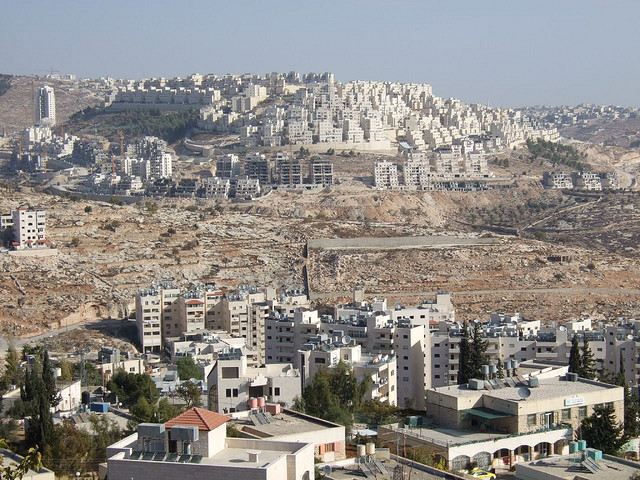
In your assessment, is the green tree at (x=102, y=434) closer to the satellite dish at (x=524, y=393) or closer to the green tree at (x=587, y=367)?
the satellite dish at (x=524, y=393)

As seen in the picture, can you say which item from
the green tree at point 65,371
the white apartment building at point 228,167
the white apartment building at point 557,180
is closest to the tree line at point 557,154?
the white apartment building at point 557,180

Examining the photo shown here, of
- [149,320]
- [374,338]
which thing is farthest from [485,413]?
[149,320]

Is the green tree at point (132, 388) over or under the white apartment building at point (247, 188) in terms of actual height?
under

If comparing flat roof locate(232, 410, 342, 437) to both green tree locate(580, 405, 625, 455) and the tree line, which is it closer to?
green tree locate(580, 405, 625, 455)

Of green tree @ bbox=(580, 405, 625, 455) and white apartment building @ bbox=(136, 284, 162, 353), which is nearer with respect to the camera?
green tree @ bbox=(580, 405, 625, 455)

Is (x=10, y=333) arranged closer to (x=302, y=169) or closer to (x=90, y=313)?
(x=90, y=313)

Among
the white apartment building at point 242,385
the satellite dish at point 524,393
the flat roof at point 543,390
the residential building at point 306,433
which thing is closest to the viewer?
the residential building at point 306,433

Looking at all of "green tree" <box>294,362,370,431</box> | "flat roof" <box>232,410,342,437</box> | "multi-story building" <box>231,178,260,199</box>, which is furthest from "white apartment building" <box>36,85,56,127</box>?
"flat roof" <box>232,410,342,437</box>
